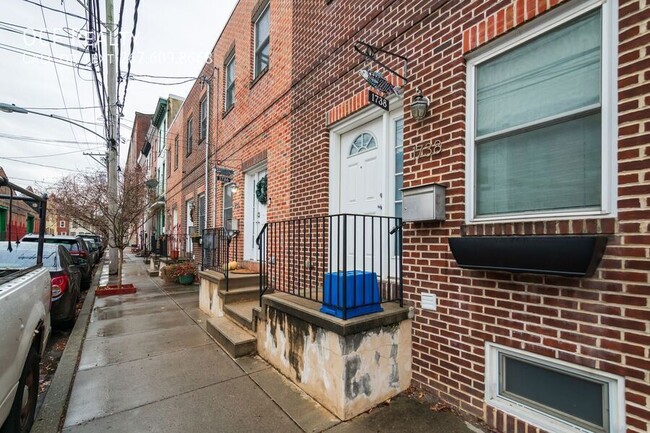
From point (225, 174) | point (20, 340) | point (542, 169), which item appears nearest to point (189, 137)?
point (225, 174)

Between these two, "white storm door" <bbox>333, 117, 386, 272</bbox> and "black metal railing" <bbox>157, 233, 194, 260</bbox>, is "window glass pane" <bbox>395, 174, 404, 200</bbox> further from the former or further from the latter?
"black metal railing" <bbox>157, 233, 194, 260</bbox>

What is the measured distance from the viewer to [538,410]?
7.52 ft

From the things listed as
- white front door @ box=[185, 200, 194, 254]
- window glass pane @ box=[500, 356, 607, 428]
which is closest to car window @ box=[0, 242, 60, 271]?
white front door @ box=[185, 200, 194, 254]

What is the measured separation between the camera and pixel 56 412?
277cm

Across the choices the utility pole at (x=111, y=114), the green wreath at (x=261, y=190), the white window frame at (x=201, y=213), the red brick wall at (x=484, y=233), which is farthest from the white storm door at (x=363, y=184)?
the utility pole at (x=111, y=114)

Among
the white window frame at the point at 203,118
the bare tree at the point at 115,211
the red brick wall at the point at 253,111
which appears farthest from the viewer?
the white window frame at the point at 203,118

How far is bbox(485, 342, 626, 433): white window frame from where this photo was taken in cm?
193

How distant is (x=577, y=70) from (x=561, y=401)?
2198 mm

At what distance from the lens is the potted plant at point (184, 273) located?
356 inches

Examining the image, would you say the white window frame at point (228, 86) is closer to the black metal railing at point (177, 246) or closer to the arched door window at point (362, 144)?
the black metal railing at point (177, 246)

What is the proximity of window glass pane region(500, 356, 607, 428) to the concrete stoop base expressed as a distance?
839 mm

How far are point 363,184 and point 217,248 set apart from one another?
3.71m

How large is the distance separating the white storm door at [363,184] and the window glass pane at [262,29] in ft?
12.8

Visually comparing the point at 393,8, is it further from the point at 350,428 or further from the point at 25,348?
the point at 25,348
